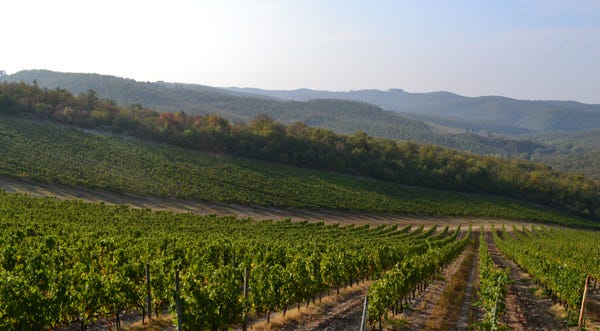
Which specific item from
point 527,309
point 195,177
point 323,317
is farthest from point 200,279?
point 195,177

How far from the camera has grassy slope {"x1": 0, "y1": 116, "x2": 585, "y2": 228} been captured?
6512 centimetres

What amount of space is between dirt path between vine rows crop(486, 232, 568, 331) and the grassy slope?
1753 inches

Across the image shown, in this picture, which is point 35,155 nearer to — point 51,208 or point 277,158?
point 51,208

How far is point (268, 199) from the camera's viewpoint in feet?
234

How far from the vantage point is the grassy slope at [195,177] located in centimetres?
6512

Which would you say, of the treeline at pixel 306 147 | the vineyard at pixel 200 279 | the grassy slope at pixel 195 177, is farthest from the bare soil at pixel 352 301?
the treeline at pixel 306 147

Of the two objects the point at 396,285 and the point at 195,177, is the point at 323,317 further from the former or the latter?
the point at 195,177

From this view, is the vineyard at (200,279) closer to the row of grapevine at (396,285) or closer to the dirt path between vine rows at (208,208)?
the row of grapevine at (396,285)

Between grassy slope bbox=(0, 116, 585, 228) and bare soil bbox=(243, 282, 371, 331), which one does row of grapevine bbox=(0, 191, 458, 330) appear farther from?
grassy slope bbox=(0, 116, 585, 228)

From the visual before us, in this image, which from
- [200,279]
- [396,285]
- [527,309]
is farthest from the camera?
[527,309]

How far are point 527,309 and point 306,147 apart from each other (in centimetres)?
8802

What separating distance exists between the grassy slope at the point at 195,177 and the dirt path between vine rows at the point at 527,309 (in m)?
44.5

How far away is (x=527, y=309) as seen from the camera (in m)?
22.3

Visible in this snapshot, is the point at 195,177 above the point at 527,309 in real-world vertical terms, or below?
below
